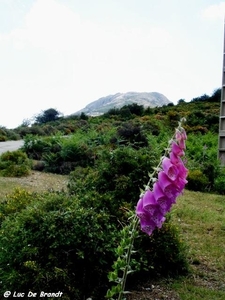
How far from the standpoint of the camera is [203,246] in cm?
463

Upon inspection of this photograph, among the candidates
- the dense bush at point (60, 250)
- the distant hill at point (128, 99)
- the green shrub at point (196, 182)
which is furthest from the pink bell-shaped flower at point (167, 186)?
the distant hill at point (128, 99)

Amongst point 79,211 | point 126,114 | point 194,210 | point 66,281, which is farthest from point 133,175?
point 126,114

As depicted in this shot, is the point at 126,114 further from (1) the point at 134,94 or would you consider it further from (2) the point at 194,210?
(1) the point at 134,94

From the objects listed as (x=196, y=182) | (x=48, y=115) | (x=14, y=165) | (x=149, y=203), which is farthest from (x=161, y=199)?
(x=48, y=115)

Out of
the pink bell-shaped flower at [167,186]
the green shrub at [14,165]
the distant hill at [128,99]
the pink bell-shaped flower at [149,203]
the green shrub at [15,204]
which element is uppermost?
the distant hill at [128,99]

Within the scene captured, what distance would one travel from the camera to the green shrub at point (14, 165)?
9.43 metres

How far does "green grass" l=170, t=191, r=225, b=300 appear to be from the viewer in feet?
11.2

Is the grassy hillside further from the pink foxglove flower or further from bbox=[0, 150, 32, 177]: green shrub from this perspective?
the pink foxglove flower

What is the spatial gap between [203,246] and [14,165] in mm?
6127

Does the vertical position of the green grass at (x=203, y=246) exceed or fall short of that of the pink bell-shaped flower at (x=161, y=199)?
it falls short

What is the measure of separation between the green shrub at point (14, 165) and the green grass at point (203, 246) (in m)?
3.83

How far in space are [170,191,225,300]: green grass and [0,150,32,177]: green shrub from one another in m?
3.83

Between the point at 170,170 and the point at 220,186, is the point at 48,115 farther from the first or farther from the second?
the point at 170,170

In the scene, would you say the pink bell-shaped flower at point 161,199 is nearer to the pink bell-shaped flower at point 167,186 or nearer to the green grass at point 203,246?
the pink bell-shaped flower at point 167,186
